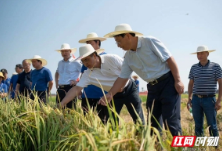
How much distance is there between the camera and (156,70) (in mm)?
2852

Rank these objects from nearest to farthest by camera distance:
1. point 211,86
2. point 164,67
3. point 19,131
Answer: point 19,131
point 164,67
point 211,86

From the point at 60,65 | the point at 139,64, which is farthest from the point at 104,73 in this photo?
the point at 60,65

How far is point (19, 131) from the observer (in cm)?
255

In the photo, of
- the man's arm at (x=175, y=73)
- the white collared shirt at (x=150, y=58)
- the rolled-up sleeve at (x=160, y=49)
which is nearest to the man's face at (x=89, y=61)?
the white collared shirt at (x=150, y=58)

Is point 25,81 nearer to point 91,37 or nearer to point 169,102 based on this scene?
point 91,37

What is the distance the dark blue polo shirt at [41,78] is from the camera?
562cm

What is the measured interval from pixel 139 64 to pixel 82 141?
61.3 inches

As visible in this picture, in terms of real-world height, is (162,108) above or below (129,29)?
below

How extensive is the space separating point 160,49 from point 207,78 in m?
1.53

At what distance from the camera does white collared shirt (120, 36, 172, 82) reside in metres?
2.80

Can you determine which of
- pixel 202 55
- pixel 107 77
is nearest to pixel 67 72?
pixel 107 77

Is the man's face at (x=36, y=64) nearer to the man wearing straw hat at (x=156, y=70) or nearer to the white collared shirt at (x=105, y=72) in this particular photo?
the white collared shirt at (x=105, y=72)

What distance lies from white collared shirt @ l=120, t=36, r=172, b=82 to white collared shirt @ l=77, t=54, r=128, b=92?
0.53m

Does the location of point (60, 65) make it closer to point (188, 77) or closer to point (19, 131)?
point (188, 77)
